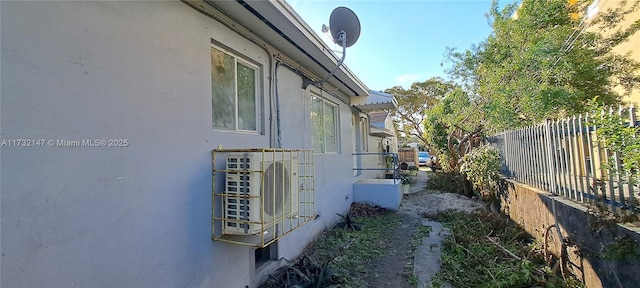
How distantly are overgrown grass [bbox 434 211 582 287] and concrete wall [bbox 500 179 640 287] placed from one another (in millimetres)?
262

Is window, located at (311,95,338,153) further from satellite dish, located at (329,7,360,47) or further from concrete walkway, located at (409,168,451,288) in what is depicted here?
concrete walkway, located at (409,168,451,288)

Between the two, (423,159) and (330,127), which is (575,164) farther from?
(423,159)

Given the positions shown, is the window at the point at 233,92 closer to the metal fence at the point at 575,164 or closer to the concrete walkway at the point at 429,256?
the concrete walkway at the point at 429,256

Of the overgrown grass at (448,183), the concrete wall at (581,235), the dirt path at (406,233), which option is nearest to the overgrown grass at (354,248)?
the dirt path at (406,233)

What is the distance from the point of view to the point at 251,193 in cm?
280

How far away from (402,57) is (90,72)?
1097cm

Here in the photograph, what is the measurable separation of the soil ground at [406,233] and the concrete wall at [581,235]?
7.01 ft

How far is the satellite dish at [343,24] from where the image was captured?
498 cm

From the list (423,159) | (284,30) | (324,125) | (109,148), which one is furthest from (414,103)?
(109,148)

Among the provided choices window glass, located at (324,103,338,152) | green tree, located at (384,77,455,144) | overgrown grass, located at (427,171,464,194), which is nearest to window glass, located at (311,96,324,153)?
window glass, located at (324,103,338,152)

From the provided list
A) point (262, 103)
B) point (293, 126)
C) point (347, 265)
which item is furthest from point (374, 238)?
point (262, 103)

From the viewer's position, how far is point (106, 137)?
200 cm

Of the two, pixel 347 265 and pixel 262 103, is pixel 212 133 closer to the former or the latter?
pixel 262 103

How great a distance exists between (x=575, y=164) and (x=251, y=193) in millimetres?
4599
